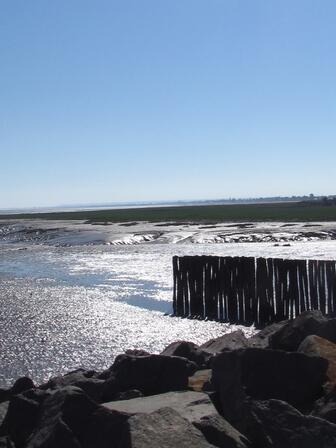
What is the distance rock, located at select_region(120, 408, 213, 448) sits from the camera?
6082 millimetres

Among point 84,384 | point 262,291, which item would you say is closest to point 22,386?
point 84,384

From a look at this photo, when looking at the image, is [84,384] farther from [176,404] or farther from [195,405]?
[195,405]

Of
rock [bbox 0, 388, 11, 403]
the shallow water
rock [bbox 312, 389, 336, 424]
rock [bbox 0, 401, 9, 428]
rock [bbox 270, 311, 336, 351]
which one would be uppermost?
rock [bbox 270, 311, 336, 351]

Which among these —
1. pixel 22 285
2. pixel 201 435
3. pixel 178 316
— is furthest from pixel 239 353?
pixel 22 285

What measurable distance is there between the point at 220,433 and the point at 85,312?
14.0 meters

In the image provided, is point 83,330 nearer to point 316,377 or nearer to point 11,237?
point 316,377

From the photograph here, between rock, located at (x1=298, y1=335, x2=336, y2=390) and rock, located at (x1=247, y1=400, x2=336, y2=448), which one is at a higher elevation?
rock, located at (x1=298, y1=335, x2=336, y2=390)

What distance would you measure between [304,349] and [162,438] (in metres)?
3.00

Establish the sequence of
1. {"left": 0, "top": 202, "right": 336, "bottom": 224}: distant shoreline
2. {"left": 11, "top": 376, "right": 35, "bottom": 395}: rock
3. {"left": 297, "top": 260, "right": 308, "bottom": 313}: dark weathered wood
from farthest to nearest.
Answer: {"left": 0, "top": 202, "right": 336, "bottom": 224}: distant shoreline → {"left": 297, "top": 260, "right": 308, "bottom": 313}: dark weathered wood → {"left": 11, "top": 376, "right": 35, "bottom": 395}: rock

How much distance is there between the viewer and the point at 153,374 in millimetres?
8852

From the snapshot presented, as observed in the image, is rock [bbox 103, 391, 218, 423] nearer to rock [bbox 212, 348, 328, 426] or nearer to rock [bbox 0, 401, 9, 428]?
rock [bbox 212, 348, 328, 426]

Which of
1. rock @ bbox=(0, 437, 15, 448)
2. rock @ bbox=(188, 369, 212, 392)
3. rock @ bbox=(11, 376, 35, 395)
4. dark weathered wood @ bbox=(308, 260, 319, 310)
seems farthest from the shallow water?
rock @ bbox=(0, 437, 15, 448)

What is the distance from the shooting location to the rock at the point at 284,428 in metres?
6.38

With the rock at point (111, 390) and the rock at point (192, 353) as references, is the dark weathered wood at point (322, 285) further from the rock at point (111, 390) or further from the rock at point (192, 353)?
the rock at point (111, 390)
